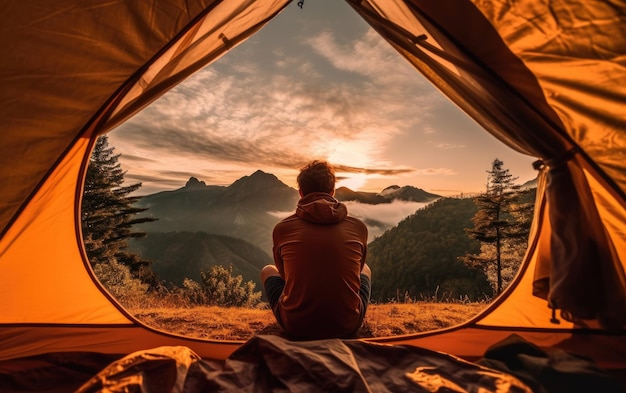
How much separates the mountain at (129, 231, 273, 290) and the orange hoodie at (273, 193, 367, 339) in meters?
46.6

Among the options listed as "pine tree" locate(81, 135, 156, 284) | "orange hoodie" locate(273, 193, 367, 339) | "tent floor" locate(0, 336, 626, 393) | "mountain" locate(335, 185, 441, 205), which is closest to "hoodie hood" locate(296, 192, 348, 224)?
"orange hoodie" locate(273, 193, 367, 339)

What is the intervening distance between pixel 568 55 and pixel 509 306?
1289mm

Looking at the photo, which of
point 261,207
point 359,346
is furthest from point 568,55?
point 261,207

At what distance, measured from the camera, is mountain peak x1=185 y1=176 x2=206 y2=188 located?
74.1 meters

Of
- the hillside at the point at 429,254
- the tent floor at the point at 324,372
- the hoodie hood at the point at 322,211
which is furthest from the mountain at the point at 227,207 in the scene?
the tent floor at the point at 324,372

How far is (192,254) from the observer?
163 feet

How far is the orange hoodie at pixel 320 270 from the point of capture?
1.82 metres

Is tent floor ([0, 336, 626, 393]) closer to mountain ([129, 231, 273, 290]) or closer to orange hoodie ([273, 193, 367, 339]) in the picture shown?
orange hoodie ([273, 193, 367, 339])

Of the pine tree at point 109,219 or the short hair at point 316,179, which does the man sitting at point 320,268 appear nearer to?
the short hair at point 316,179

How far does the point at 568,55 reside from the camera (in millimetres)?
1593

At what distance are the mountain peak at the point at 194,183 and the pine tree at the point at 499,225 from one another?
61844mm

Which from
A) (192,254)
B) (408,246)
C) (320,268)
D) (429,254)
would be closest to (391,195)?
(408,246)

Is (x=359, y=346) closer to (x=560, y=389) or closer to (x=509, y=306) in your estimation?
(x=560, y=389)

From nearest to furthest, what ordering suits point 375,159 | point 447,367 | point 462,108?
point 447,367
point 462,108
point 375,159
